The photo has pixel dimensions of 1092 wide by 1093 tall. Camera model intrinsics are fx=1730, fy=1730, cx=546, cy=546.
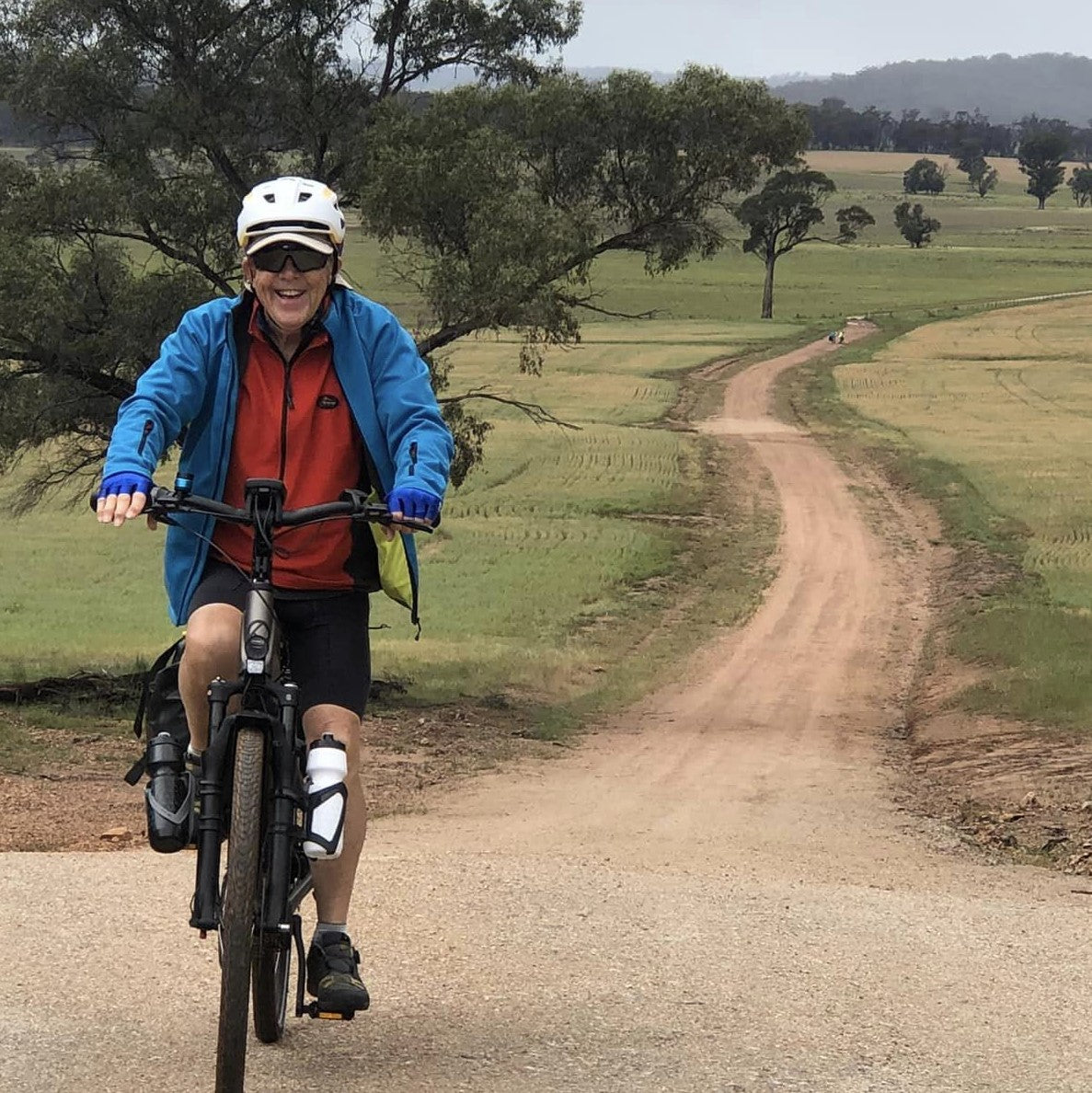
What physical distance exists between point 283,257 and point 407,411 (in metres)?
0.53

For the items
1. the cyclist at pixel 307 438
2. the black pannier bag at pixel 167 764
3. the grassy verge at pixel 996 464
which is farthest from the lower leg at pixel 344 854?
the grassy verge at pixel 996 464

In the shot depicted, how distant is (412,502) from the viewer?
4.35 meters

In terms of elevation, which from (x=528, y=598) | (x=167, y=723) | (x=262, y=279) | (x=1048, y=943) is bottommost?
(x=528, y=598)

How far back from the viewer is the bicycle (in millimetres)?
4160

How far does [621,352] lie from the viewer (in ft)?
208

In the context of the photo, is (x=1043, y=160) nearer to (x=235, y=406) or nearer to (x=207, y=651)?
(x=235, y=406)

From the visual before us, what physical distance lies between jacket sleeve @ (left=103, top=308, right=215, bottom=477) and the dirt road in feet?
5.33

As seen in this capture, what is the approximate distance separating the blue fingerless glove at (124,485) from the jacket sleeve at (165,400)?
0.11 feet

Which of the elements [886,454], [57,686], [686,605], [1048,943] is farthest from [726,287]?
[1048,943]

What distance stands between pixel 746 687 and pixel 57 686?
6.56 meters

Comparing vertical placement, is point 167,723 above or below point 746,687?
above

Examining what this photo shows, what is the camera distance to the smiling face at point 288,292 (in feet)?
15.2

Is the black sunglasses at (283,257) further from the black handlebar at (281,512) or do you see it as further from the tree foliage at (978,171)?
the tree foliage at (978,171)

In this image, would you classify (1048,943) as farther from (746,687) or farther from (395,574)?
(746,687)
